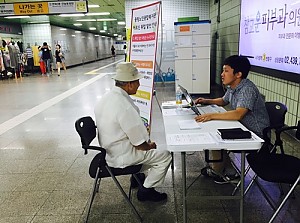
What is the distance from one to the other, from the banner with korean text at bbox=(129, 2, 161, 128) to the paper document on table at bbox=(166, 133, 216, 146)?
123cm

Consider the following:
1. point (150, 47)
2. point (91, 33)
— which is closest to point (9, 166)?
point (150, 47)

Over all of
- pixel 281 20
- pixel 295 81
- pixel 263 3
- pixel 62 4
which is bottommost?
pixel 295 81

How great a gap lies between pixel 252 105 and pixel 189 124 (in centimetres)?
52

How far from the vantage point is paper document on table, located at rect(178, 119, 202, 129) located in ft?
6.50

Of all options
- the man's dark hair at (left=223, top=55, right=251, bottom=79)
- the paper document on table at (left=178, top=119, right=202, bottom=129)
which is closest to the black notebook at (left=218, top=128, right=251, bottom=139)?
the paper document on table at (left=178, top=119, right=202, bottom=129)

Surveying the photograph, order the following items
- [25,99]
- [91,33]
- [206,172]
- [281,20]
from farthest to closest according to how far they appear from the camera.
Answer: [91,33], [25,99], [281,20], [206,172]

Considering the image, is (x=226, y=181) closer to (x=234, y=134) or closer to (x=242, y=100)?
(x=242, y=100)

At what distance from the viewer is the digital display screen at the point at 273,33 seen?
323cm

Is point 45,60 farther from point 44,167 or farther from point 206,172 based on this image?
point 206,172

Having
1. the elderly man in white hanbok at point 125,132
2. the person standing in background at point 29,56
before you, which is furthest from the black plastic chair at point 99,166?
the person standing in background at point 29,56

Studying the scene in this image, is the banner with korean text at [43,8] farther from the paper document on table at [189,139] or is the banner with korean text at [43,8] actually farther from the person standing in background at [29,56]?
the paper document on table at [189,139]

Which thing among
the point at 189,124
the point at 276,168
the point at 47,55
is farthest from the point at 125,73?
the point at 47,55

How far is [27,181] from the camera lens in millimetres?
2814

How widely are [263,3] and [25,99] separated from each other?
19.6 feet
